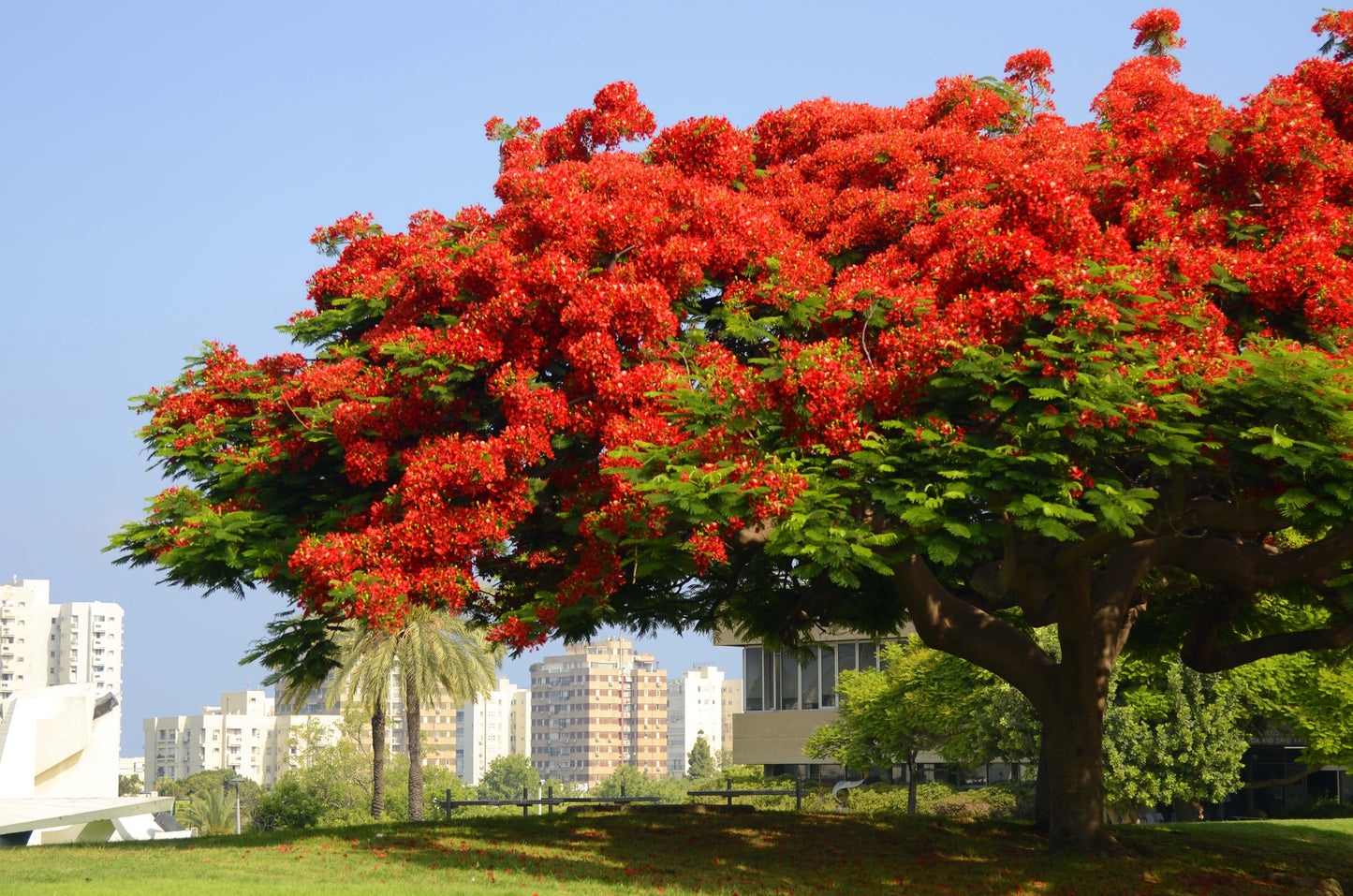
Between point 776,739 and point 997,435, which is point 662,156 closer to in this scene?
point 997,435

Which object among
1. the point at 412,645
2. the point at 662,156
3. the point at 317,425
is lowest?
the point at 412,645

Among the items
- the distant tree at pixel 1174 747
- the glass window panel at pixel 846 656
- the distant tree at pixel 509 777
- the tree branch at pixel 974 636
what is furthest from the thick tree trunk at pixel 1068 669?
the distant tree at pixel 509 777

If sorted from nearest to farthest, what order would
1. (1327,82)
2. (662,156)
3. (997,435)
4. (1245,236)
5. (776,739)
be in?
(997,435)
(1245,236)
(1327,82)
(662,156)
(776,739)

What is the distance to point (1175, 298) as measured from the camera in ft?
44.2

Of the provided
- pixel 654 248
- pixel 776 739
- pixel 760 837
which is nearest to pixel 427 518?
pixel 654 248

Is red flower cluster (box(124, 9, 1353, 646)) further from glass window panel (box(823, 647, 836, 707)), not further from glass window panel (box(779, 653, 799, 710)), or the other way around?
glass window panel (box(779, 653, 799, 710))

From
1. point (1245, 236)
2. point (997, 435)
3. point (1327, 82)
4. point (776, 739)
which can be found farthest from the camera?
point (776, 739)

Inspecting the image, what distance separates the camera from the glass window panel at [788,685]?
6091cm

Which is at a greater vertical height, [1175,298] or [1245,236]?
[1245,236]

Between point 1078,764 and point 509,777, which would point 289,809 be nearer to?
point 1078,764

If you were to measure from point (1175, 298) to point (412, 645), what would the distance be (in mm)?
31889

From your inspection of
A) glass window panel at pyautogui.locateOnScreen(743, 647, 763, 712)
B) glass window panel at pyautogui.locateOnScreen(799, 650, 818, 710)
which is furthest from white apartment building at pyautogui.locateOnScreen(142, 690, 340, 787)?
glass window panel at pyautogui.locateOnScreen(799, 650, 818, 710)

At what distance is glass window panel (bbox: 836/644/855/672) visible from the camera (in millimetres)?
57656

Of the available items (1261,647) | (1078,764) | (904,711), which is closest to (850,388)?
(1078,764)
